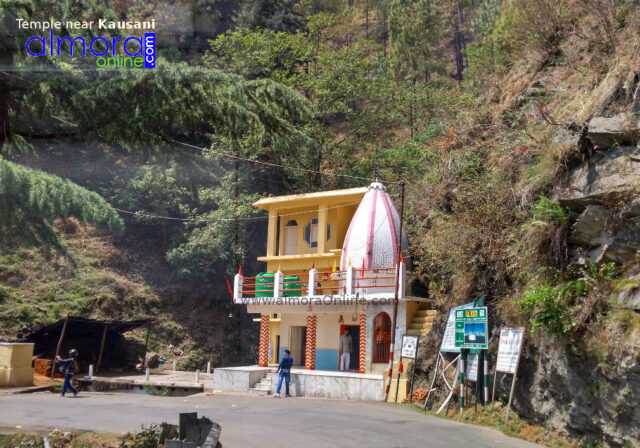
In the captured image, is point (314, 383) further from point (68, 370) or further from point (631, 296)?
point (631, 296)

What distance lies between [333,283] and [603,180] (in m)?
13.9

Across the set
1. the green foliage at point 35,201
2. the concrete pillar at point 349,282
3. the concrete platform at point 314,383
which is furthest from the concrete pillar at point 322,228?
the green foliage at point 35,201

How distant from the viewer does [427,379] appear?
17.0m

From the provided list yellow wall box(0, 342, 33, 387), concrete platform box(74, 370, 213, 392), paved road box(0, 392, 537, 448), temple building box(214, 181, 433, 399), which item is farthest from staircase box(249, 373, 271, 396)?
yellow wall box(0, 342, 33, 387)

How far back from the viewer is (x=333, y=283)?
24594 millimetres

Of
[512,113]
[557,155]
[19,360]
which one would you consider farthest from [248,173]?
[557,155]

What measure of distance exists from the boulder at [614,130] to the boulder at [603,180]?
16 centimetres

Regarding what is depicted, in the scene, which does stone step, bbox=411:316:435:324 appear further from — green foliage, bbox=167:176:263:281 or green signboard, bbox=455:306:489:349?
green foliage, bbox=167:176:263:281

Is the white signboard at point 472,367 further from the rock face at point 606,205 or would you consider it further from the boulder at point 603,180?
the boulder at point 603,180

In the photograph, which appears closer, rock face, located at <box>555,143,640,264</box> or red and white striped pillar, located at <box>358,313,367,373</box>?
rock face, located at <box>555,143,640,264</box>

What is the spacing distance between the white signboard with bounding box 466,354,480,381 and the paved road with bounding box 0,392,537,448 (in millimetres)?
1365

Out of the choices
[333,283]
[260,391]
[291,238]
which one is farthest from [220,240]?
[260,391]

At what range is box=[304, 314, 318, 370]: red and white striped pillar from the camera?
2261 cm

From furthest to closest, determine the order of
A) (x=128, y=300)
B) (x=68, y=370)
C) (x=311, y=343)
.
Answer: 1. (x=128, y=300)
2. (x=311, y=343)
3. (x=68, y=370)
